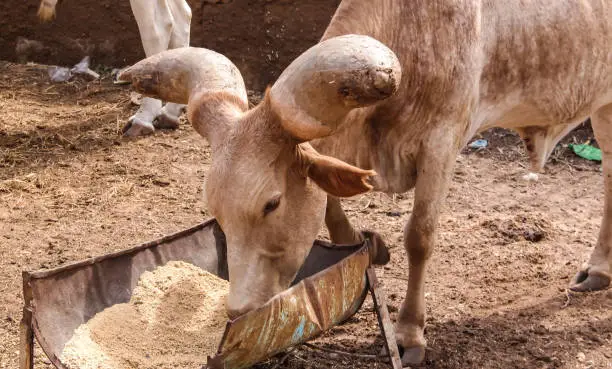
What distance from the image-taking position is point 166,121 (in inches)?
260

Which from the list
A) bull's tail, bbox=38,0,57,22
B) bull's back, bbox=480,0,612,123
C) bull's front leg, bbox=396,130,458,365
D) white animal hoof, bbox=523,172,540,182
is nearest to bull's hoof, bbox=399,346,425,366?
bull's front leg, bbox=396,130,458,365

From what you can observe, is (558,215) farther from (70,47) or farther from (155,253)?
(70,47)

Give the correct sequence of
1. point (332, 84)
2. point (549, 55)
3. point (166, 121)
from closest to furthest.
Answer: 1. point (332, 84)
2. point (549, 55)
3. point (166, 121)

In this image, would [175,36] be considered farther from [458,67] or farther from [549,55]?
[458,67]

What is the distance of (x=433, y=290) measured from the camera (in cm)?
438

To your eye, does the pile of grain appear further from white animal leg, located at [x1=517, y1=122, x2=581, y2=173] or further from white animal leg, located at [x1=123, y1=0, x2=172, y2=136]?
white animal leg, located at [x1=123, y1=0, x2=172, y2=136]

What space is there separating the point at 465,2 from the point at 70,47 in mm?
5546

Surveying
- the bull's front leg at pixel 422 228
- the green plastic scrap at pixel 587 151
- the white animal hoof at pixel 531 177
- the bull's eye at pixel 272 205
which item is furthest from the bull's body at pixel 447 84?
the green plastic scrap at pixel 587 151

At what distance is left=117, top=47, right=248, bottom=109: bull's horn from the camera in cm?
318

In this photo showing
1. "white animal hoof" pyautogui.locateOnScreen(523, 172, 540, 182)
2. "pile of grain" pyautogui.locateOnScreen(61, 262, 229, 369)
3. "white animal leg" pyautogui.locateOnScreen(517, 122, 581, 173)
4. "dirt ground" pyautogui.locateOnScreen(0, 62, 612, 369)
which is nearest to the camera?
"pile of grain" pyautogui.locateOnScreen(61, 262, 229, 369)

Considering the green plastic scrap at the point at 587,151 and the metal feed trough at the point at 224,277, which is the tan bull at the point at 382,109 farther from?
the green plastic scrap at the point at 587,151

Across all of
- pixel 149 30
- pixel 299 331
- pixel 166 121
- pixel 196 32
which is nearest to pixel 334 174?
pixel 299 331

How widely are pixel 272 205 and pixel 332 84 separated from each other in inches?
18.9

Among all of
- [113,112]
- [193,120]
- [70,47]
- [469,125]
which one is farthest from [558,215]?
[70,47]
